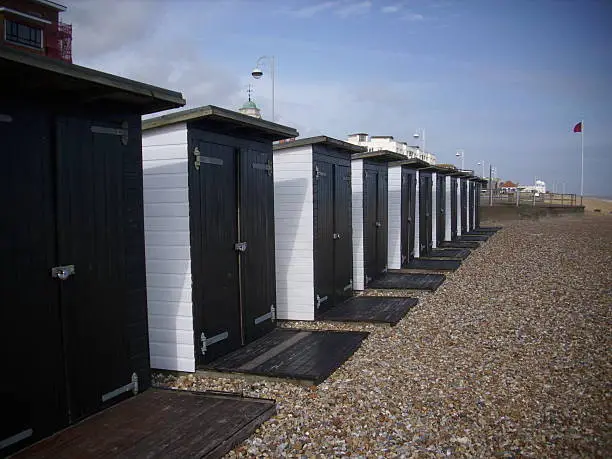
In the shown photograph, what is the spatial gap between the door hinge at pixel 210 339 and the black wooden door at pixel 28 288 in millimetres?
1722

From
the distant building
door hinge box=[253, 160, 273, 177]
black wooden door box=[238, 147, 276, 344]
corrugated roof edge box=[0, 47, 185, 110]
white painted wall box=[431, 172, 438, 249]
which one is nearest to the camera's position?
corrugated roof edge box=[0, 47, 185, 110]

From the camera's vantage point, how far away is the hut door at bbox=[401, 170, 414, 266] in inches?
510

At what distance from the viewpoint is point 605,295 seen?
9164 mm

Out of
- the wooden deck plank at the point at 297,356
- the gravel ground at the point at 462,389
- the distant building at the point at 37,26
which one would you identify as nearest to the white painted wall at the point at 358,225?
the gravel ground at the point at 462,389

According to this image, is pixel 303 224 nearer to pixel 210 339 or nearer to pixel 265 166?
pixel 265 166

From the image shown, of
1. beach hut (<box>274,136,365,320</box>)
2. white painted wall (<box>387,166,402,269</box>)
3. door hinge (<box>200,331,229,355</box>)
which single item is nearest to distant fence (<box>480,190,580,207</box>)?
white painted wall (<box>387,166,402,269</box>)

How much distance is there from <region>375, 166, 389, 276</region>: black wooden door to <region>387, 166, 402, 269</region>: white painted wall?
101 cm

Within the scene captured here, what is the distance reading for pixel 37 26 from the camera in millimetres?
26203

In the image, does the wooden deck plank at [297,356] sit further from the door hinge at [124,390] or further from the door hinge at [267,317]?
the door hinge at [124,390]

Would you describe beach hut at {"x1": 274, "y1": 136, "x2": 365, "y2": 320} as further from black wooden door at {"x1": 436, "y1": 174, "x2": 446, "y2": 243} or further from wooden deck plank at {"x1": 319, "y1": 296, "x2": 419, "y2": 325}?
black wooden door at {"x1": 436, "y1": 174, "x2": 446, "y2": 243}

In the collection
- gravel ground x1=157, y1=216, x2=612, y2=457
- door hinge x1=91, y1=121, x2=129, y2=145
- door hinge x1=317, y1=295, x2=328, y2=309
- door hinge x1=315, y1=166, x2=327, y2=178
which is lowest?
gravel ground x1=157, y1=216, x2=612, y2=457

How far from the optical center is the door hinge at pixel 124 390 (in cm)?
429

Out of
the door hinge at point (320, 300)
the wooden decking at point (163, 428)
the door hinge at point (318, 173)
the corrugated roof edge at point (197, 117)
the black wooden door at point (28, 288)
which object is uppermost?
the corrugated roof edge at point (197, 117)

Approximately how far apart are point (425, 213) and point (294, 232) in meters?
8.42
